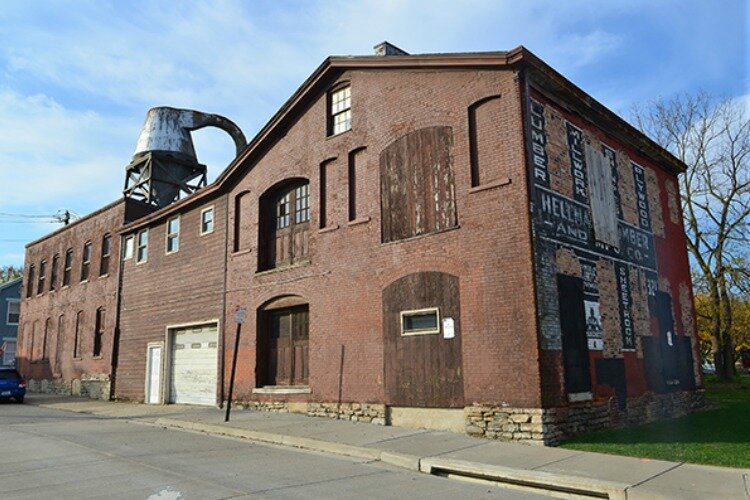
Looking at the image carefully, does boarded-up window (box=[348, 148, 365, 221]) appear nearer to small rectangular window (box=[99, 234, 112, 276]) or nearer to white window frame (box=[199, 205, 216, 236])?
white window frame (box=[199, 205, 216, 236])

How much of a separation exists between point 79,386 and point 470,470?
76.2 feet

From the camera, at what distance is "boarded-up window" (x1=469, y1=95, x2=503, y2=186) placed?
40.2 ft

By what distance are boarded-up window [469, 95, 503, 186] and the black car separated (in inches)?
805

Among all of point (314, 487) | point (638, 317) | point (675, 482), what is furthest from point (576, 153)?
point (314, 487)

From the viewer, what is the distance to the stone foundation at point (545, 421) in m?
10.7

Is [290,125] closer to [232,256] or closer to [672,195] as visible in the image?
[232,256]

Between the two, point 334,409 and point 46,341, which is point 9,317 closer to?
point 46,341

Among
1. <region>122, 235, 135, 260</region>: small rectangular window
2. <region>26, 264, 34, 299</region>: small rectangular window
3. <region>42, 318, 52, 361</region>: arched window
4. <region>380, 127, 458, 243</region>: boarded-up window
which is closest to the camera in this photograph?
<region>380, 127, 458, 243</region>: boarded-up window

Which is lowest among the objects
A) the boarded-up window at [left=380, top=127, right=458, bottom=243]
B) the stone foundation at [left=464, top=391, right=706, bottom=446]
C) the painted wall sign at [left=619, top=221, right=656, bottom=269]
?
the stone foundation at [left=464, top=391, right=706, bottom=446]

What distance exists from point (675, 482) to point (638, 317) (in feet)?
27.0

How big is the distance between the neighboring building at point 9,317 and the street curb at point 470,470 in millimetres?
42526

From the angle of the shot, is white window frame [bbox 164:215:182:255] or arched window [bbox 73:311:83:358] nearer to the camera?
white window frame [bbox 164:215:182:255]

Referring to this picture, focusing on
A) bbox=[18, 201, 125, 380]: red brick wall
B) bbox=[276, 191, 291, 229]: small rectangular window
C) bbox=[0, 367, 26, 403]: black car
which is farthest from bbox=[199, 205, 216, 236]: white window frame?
bbox=[0, 367, 26, 403]: black car

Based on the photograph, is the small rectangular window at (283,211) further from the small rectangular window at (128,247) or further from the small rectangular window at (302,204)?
the small rectangular window at (128,247)
